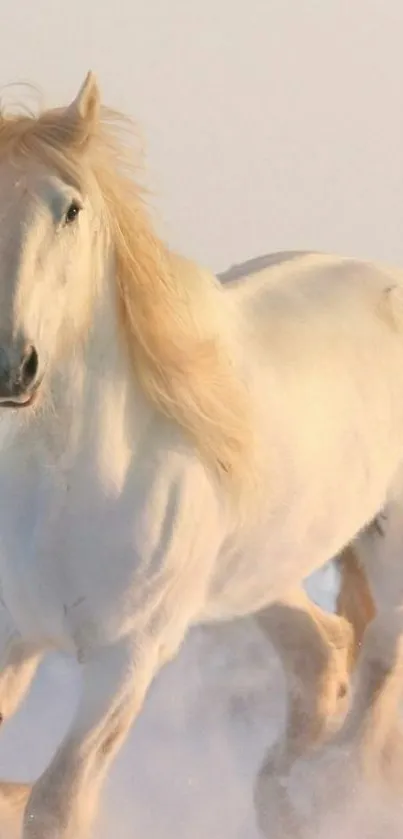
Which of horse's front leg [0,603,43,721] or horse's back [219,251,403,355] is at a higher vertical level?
horse's back [219,251,403,355]

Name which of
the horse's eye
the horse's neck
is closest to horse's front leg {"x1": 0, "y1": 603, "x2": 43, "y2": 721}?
the horse's neck

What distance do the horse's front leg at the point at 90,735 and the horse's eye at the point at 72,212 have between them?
0.22m

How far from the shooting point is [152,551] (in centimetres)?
51

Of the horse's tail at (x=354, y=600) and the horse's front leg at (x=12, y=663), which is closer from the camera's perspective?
the horse's front leg at (x=12, y=663)

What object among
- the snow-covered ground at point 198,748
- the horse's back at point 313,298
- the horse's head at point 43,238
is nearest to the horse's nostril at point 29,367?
the horse's head at point 43,238

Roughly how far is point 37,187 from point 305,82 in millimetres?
721

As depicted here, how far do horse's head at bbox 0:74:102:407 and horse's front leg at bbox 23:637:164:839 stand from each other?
0.55 feet

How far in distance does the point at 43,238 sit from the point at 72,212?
0.07 ft

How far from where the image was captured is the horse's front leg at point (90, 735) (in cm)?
52

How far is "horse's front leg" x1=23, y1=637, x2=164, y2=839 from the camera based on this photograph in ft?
1.71

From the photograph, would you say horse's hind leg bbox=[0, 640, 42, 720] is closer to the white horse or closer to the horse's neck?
the white horse

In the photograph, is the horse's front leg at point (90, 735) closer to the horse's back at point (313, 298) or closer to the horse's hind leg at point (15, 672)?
the horse's hind leg at point (15, 672)

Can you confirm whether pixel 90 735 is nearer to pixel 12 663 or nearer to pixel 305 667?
pixel 12 663

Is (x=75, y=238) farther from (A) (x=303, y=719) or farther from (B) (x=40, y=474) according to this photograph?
(A) (x=303, y=719)
